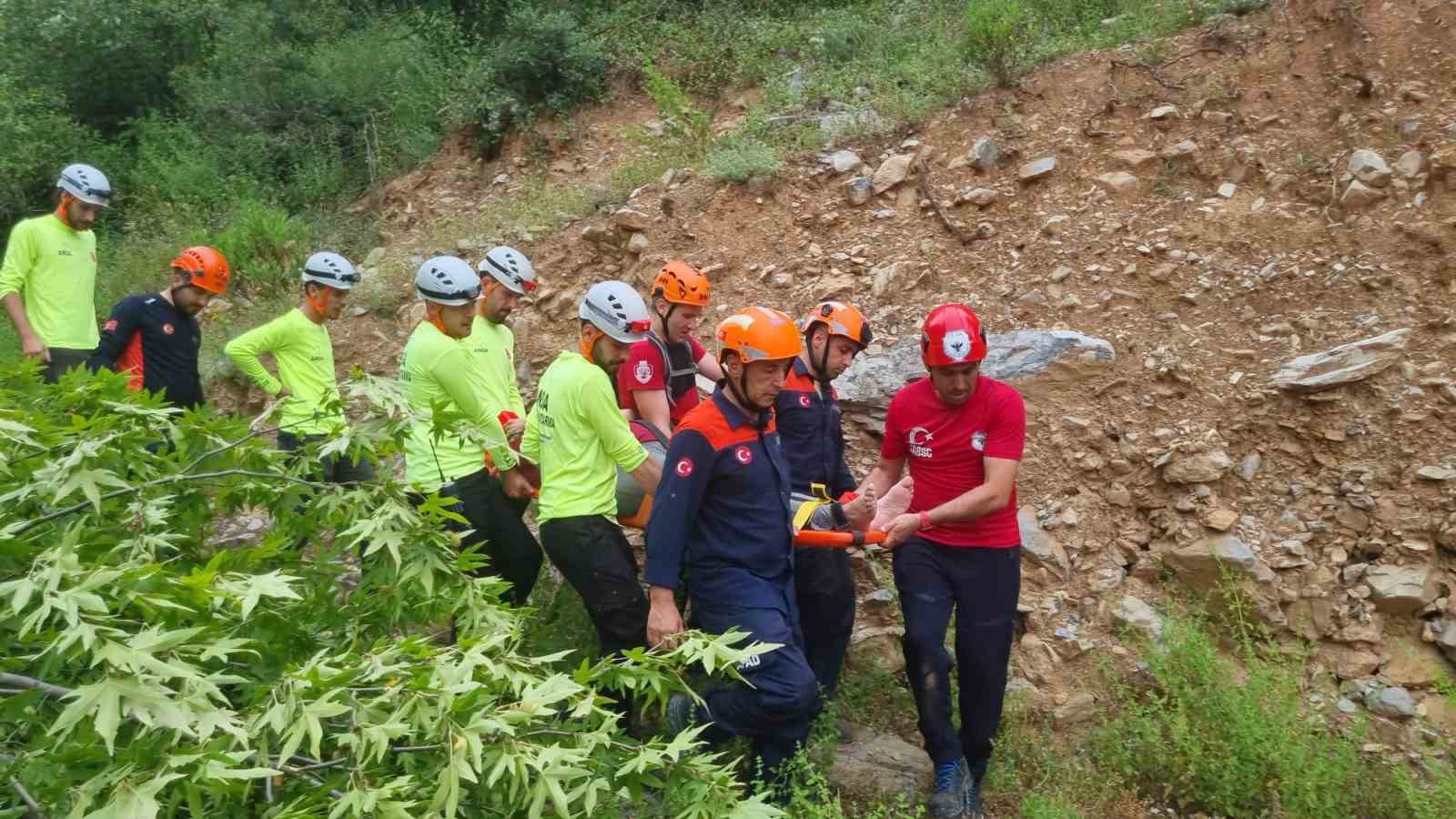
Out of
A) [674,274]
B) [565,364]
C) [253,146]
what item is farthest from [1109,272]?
[253,146]

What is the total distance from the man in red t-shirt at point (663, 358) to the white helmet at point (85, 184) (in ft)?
12.0

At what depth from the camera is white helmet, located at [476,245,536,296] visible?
5.62 m

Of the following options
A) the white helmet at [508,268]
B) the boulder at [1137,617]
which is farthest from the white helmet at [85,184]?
the boulder at [1137,617]

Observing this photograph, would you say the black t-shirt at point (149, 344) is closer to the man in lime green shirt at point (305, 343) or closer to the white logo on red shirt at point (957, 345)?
the man in lime green shirt at point (305, 343)

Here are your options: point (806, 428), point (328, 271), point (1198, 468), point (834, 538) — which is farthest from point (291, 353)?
point (1198, 468)

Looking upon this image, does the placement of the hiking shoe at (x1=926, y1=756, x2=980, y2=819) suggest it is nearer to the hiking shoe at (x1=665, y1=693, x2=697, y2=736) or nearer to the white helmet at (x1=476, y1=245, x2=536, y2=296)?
the hiking shoe at (x1=665, y1=693, x2=697, y2=736)

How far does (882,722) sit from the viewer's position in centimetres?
566

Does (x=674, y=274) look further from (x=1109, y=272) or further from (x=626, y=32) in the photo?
(x=626, y=32)

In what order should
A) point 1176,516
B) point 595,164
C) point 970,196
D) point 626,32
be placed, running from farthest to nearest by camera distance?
point 626,32 → point 595,164 → point 970,196 → point 1176,516

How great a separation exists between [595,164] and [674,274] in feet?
19.9

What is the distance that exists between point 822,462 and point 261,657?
291 centimetres

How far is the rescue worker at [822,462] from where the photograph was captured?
5.18m

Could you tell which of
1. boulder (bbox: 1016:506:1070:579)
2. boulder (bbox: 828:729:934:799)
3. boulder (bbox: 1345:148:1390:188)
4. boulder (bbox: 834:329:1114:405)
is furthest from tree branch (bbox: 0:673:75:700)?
boulder (bbox: 1345:148:1390:188)

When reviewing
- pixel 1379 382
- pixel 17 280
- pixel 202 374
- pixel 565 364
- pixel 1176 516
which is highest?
pixel 565 364
